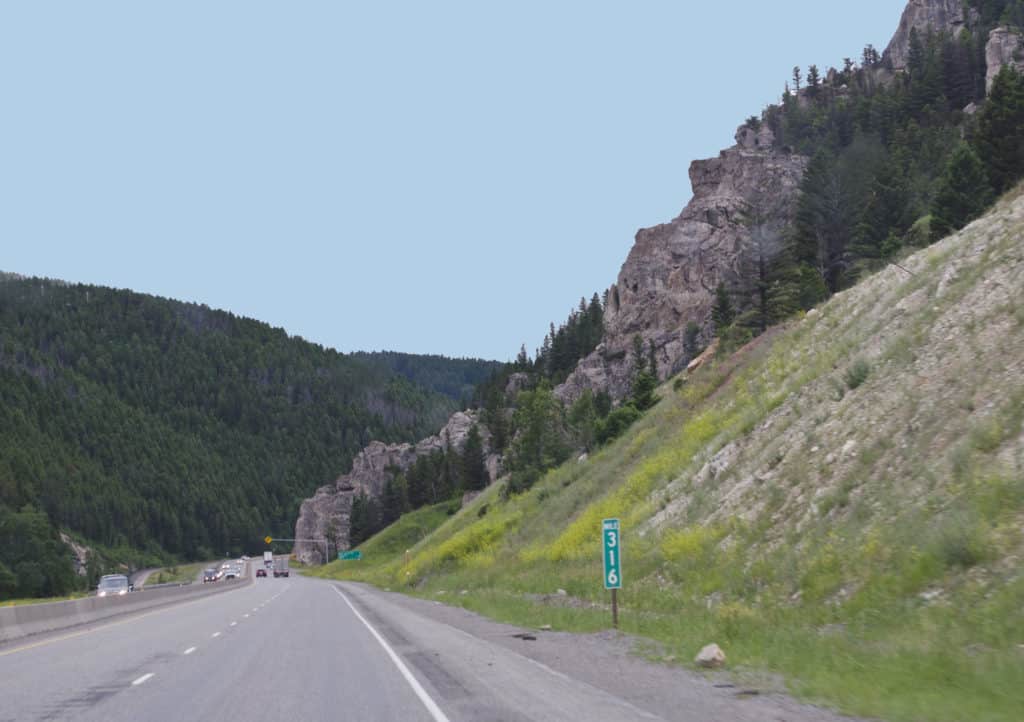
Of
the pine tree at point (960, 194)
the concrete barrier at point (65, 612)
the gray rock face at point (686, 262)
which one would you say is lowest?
the concrete barrier at point (65, 612)

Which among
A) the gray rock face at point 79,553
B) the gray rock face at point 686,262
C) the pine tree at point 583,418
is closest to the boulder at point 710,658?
the pine tree at point 583,418

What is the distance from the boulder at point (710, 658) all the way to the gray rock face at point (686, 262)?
84842mm

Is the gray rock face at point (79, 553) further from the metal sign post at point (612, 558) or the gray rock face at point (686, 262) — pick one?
the metal sign post at point (612, 558)

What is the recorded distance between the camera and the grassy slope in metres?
12.6

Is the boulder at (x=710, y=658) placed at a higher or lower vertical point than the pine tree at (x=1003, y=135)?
lower

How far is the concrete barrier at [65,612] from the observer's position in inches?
1044

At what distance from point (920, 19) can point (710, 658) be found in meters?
198

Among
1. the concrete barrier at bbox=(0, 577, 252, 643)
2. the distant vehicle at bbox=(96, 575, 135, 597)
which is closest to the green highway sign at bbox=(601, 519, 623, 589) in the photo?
the concrete barrier at bbox=(0, 577, 252, 643)

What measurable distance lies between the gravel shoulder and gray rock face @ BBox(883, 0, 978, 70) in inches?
7026

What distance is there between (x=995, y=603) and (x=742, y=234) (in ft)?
329

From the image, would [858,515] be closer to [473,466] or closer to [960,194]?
[960,194]

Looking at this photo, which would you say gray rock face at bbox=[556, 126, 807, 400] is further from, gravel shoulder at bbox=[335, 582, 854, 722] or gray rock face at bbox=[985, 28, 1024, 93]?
gravel shoulder at bbox=[335, 582, 854, 722]

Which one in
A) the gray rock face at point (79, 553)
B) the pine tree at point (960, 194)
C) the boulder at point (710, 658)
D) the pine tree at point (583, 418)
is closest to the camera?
the boulder at point (710, 658)

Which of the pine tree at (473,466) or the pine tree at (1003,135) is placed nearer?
the pine tree at (1003,135)
